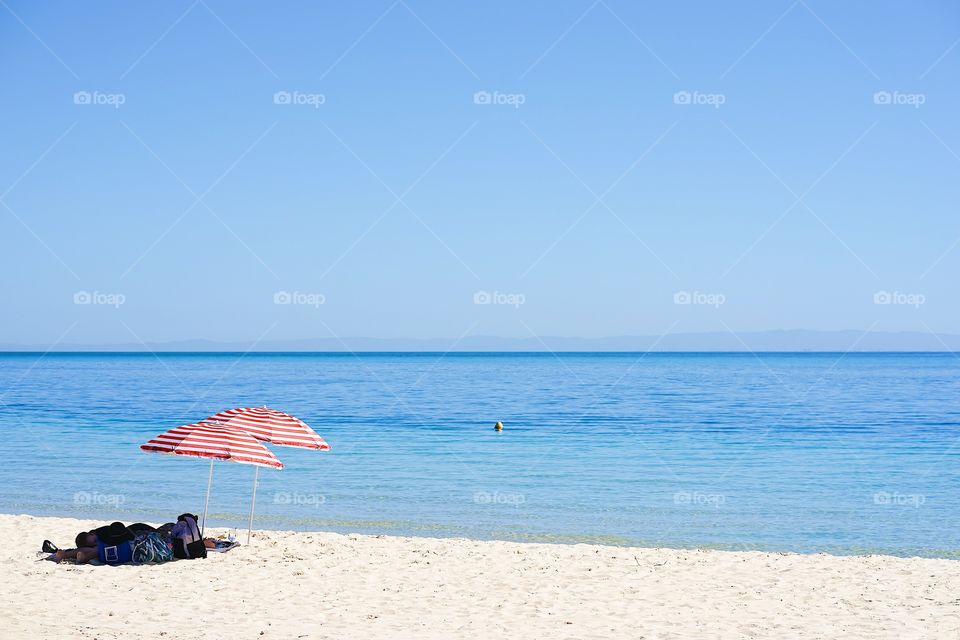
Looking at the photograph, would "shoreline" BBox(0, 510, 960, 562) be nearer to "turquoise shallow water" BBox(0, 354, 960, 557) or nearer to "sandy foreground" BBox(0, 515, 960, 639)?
"turquoise shallow water" BBox(0, 354, 960, 557)

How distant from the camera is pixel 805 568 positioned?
38.4 ft

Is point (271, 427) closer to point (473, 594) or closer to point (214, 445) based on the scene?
point (214, 445)

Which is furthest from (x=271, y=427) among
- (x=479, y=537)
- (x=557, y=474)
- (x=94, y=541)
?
(x=557, y=474)

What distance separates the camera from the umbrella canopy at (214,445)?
10906 mm

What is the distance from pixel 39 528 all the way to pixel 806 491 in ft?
51.0

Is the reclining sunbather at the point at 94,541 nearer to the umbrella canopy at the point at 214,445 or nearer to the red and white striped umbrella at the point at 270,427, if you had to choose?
the umbrella canopy at the point at 214,445

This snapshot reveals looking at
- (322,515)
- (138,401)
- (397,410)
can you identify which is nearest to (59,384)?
(138,401)

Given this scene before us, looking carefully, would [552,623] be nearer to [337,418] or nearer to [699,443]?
[699,443]

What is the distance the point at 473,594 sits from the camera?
33.3 ft

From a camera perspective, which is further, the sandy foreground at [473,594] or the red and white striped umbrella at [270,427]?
the red and white striped umbrella at [270,427]

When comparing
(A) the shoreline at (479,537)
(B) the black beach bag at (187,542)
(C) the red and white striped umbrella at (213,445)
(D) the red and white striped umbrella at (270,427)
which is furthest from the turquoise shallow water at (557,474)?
(C) the red and white striped umbrella at (213,445)

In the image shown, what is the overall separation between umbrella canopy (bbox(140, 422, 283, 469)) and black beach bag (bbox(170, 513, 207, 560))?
1.38m

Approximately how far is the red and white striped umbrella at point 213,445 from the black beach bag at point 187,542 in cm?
135

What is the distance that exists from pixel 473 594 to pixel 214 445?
3.88 m
